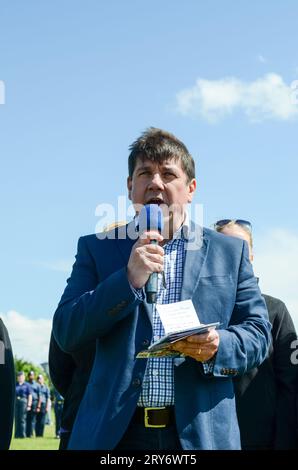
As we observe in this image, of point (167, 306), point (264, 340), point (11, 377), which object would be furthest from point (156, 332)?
point (11, 377)

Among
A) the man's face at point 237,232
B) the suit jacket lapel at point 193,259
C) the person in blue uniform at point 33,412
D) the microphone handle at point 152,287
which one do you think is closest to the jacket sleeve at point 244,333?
the suit jacket lapel at point 193,259

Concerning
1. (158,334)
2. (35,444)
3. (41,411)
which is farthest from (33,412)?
(158,334)

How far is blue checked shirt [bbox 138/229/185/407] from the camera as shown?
3539 millimetres

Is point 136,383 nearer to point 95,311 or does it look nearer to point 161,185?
point 95,311

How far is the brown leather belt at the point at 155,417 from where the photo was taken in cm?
348

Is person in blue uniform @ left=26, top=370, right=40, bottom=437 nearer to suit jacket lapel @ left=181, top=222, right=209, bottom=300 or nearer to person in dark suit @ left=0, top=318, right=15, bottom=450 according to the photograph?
person in dark suit @ left=0, top=318, right=15, bottom=450

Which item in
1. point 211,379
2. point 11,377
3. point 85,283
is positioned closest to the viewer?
point 211,379

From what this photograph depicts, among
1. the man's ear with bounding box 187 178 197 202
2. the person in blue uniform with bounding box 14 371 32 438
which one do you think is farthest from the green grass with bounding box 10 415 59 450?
the man's ear with bounding box 187 178 197 202

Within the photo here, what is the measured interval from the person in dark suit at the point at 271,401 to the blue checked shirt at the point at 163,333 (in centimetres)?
164

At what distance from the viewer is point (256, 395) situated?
525cm

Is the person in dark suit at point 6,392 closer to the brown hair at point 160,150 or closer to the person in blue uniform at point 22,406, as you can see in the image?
the brown hair at point 160,150
